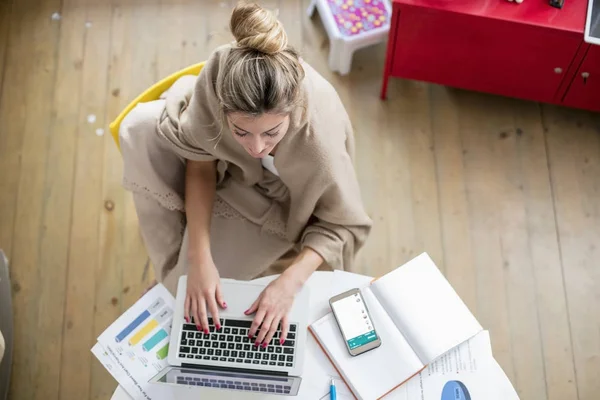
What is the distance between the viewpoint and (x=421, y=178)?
6.91ft

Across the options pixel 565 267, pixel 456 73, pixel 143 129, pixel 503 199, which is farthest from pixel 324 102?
pixel 565 267

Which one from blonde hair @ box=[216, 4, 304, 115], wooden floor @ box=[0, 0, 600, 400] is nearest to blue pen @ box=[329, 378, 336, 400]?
blonde hair @ box=[216, 4, 304, 115]

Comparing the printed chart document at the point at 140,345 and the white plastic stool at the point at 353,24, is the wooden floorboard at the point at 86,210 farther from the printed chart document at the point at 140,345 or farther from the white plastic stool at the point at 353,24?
the white plastic stool at the point at 353,24

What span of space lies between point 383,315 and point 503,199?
0.95 m

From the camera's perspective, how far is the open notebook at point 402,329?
1.25m

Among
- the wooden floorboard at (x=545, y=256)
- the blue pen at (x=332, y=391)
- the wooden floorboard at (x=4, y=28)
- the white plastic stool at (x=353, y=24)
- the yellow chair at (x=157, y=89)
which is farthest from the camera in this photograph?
the wooden floorboard at (x=4, y=28)

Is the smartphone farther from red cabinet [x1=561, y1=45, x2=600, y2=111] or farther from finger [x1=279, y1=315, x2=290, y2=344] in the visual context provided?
red cabinet [x1=561, y1=45, x2=600, y2=111]

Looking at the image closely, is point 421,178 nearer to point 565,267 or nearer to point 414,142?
point 414,142

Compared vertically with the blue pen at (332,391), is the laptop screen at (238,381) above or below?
below

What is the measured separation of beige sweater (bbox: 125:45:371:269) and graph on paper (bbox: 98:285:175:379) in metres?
0.29

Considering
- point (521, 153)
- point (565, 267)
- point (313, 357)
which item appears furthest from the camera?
point (521, 153)

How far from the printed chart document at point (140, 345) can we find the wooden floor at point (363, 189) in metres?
0.63

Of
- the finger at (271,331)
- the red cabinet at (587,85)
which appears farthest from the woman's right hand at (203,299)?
the red cabinet at (587,85)

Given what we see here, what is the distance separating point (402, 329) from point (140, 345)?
535 millimetres
